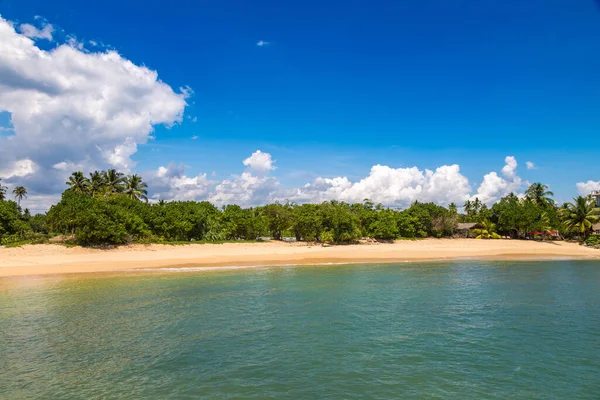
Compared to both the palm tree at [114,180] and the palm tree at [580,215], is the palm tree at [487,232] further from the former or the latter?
the palm tree at [114,180]

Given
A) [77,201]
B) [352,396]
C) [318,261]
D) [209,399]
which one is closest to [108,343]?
[209,399]

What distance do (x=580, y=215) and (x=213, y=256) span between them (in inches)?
2384

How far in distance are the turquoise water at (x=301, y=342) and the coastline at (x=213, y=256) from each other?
1192 centimetres

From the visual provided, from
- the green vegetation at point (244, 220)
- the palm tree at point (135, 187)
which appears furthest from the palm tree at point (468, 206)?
the palm tree at point (135, 187)

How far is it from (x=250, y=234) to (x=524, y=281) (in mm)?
45943

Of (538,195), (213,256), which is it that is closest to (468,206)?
(538,195)

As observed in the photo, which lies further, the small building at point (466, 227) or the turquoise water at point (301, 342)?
the small building at point (466, 227)

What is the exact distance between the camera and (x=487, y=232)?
79.1 meters

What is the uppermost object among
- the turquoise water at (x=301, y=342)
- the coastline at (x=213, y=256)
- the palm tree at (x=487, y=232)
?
the palm tree at (x=487, y=232)

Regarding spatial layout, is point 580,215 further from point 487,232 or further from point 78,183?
point 78,183

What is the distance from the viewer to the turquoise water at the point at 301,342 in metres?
10.4

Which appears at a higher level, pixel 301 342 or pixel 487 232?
pixel 487 232

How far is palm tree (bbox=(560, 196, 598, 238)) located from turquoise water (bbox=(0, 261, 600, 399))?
160ft

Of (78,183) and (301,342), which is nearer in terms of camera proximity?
(301,342)
